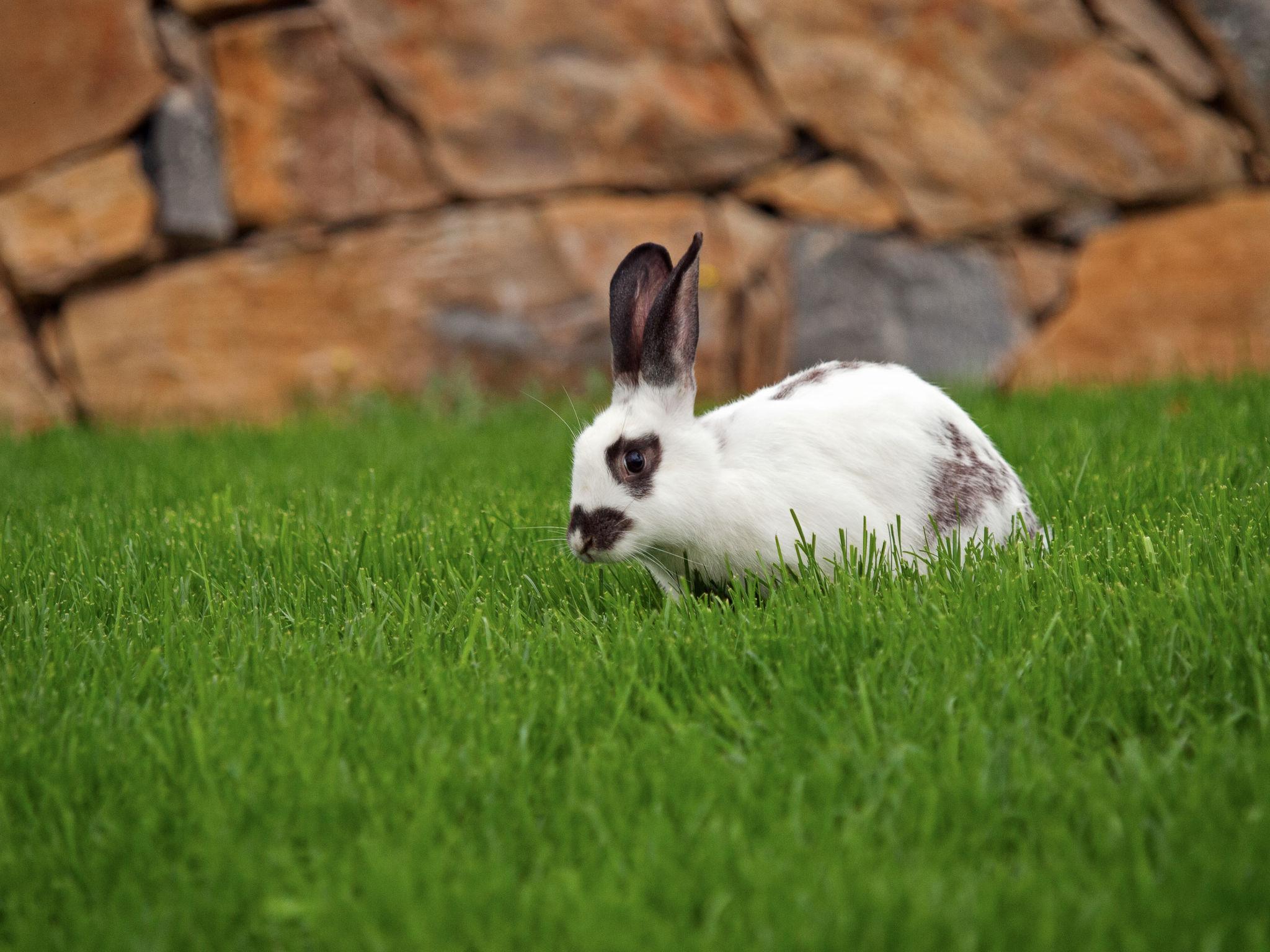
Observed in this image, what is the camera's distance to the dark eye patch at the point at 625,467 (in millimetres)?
2645

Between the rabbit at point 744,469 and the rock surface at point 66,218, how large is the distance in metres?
4.09

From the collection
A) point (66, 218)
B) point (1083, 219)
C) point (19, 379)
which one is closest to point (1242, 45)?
point (1083, 219)

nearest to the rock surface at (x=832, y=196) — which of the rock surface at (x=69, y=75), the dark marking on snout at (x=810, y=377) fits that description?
the rock surface at (x=69, y=75)

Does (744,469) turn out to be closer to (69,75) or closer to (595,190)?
(595,190)

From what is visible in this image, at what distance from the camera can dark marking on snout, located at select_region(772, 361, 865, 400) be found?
2.94 m

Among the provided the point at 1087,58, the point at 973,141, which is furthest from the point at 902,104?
the point at 1087,58

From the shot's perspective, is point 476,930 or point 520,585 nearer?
point 476,930

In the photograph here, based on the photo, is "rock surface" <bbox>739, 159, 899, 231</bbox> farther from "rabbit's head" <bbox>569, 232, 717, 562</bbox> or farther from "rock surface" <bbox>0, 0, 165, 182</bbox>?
"rabbit's head" <bbox>569, 232, 717, 562</bbox>

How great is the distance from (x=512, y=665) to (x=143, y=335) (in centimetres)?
460

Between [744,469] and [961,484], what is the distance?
1.71 feet

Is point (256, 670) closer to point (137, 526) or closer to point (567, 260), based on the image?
point (137, 526)

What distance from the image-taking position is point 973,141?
6.37 metres

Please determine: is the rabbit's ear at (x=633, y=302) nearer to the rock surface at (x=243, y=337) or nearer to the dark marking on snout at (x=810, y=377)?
the dark marking on snout at (x=810, y=377)

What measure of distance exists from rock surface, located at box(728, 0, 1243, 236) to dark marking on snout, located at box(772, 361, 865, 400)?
3.63 meters
